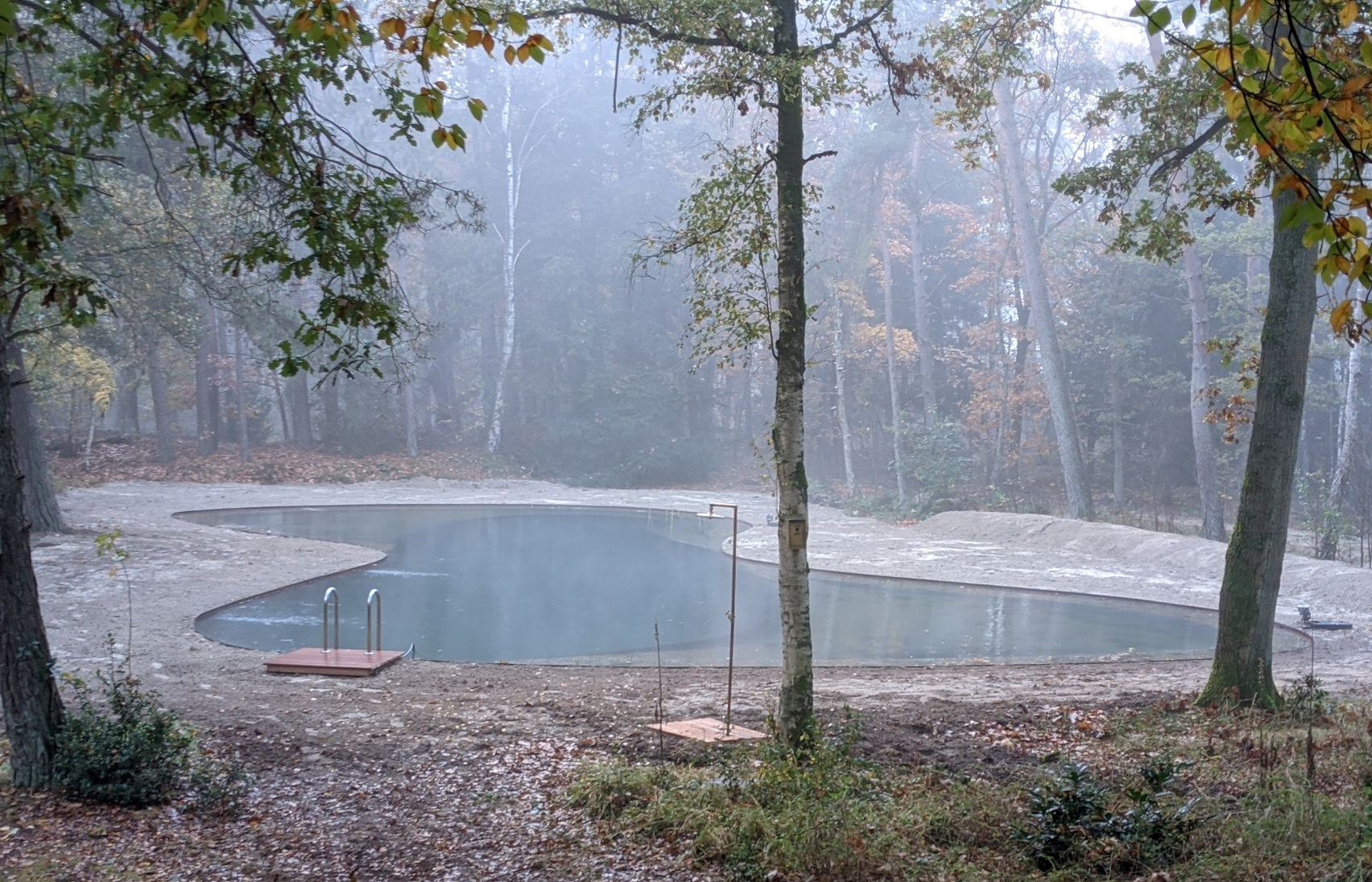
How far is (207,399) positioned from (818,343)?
21009 mm

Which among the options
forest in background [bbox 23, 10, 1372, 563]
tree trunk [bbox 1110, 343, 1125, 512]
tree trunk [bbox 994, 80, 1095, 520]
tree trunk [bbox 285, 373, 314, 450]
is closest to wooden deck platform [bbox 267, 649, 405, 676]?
forest in background [bbox 23, 10, 1372, 563]

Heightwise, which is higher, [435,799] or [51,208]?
[51,208]

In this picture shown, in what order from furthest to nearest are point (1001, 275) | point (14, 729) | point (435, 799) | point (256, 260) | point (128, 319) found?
1. point (1001, 275)
2. point (128, 319)
3. point (435, 799)
4. point (14, 729)
5. point (256, 260)

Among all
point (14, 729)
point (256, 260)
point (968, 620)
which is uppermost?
point (256, 260)

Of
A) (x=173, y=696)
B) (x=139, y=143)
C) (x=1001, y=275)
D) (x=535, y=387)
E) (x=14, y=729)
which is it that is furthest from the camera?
(x=535, y=387)

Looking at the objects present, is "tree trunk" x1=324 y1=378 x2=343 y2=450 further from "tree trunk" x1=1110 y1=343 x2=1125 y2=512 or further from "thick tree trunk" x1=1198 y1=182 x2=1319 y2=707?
"thick tree trunk" x1=1198 y1=182 x2=1319 y2=707

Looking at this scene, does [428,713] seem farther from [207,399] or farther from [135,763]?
[207,399]

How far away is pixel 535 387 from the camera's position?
137ft

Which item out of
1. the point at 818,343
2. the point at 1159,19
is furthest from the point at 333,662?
the point at 818,343

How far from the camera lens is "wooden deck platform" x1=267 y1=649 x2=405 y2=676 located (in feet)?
Answer: 30.5

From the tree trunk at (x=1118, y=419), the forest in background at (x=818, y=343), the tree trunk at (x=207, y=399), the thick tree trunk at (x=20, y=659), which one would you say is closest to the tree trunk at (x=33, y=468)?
the forest in background at (x=818, y=343)

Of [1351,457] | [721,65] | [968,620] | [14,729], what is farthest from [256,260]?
[1351,457]

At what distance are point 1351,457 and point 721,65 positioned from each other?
62.6 ft

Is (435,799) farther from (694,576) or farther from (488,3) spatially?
(694,576)
